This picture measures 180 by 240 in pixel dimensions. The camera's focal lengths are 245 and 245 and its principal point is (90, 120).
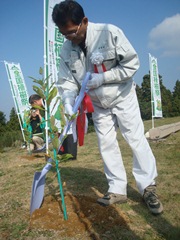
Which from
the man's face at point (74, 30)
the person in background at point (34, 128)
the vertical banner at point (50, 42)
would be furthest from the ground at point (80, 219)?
the person in background at point (34, 128)

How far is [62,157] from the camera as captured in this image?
1.98m

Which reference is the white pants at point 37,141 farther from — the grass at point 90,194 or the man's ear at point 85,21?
the man's ear at point 85,21

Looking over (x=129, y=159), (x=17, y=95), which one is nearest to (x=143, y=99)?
(x=17, y=95)

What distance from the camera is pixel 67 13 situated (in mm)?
1934

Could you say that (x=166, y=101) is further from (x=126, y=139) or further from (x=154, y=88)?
(x=126, y=139)

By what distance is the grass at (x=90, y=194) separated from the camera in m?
1.84

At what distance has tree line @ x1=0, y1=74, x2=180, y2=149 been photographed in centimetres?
876

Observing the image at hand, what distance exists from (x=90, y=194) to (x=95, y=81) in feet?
4.14

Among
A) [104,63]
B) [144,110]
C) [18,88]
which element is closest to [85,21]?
[104,63]

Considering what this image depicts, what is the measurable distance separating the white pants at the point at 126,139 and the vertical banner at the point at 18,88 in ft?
18.4

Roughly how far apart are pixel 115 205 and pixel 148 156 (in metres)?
0.55

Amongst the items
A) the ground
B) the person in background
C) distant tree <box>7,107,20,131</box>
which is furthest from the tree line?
the ground

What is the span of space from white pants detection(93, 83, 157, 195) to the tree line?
6249 millimetres

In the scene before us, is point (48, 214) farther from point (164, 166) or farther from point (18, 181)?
point (164, 166)
